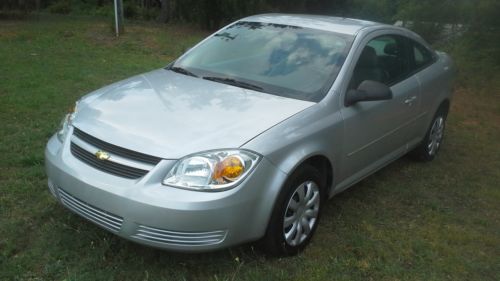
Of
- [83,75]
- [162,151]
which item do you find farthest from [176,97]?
[83,75]

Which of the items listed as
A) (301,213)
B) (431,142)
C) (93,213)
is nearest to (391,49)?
(431,142)

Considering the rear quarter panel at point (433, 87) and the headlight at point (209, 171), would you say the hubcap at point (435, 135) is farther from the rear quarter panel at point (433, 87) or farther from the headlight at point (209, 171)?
the headlight at point (209, 171)

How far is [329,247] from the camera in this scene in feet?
12.6

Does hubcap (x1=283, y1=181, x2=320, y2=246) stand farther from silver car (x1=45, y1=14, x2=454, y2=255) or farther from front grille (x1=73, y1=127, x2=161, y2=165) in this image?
front grille (x1=73, y1=127, x2=161, y2=165)

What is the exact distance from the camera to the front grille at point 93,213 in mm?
3125

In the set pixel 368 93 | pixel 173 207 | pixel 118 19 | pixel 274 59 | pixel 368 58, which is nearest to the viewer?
pixel 173 207

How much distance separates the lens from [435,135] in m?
5.82

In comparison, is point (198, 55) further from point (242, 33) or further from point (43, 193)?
point (43, 193)

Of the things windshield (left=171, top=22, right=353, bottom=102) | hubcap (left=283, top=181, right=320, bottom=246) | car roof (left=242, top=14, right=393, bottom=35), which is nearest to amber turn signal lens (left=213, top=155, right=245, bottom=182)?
hubcap (left=283, top=181, right=320, bottom=246)

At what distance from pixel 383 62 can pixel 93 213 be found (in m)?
2.80

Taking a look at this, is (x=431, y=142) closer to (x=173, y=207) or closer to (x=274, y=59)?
(x=274, y=59)

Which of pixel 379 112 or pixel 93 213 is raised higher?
pixel 379 112

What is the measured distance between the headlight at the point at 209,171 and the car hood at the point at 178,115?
0.18 ft

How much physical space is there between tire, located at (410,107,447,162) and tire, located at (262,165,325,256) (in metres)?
2.21
